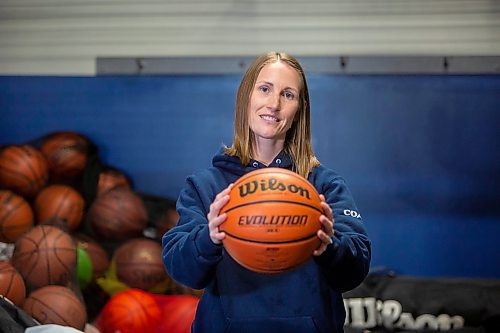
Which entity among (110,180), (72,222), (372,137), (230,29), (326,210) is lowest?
(72,222)

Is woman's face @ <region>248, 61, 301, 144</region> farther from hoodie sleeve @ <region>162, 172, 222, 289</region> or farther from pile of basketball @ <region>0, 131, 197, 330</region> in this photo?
pile of basketball @ <region>0, 131, 197, 330</region>

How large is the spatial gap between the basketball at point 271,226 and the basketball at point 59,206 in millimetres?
2275

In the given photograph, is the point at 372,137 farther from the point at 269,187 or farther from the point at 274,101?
the point at 269,187

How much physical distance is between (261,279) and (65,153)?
8.00ft

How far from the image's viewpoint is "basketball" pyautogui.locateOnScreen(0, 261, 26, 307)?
293 centimetres

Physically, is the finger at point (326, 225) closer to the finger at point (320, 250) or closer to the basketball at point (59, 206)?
the finger at point (320, 250)

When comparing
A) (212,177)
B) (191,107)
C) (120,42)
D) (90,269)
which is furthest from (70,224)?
(212,177)

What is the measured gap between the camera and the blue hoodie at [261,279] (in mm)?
1498

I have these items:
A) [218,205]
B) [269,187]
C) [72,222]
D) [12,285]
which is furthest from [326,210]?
[72,222]

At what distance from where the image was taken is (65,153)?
3711 mm

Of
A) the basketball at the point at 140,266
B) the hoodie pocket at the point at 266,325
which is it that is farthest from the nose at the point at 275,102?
the basketball at the point at 140,266

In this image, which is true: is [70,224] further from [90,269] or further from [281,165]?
[281,165]

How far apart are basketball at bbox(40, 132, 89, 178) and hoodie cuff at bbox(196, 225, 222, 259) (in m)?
2.44

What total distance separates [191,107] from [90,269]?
113cm
